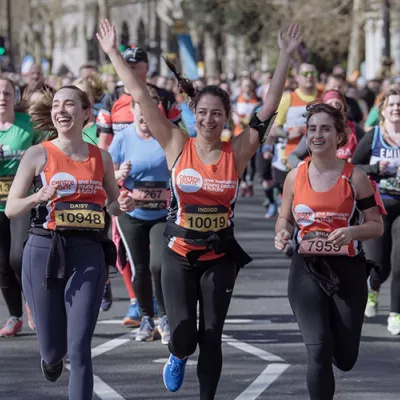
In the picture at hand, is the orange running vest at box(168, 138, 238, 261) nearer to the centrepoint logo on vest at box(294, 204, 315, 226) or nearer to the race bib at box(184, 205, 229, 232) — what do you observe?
the race bib at box(184, 205, 229, 232)

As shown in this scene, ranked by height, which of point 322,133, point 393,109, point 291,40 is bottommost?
point 393,109

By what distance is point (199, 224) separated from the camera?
A: 21.9 feet

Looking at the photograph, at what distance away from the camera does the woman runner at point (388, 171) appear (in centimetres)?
930

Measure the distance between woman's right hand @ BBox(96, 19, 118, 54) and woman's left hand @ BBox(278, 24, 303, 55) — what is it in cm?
94

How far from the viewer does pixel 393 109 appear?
30.4ft

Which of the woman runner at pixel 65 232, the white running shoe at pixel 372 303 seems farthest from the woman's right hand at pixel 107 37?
the white running shoe at pixel 372 303

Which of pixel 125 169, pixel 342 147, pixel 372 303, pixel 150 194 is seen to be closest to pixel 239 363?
pixel 150 194

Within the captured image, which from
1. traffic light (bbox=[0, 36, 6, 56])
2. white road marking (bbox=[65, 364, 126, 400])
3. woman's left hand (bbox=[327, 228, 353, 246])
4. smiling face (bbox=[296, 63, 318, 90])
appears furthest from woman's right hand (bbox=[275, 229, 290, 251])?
traffic light (bbox=[0, 36, 6, 56])

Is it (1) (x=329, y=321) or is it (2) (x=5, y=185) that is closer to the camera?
(1) (x=329, y=321)

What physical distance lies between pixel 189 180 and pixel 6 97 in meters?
2.69

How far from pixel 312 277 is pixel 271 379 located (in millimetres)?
1557

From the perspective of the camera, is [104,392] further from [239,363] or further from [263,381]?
[239,363]

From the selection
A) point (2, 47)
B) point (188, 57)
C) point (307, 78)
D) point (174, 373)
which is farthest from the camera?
point (188, 57)

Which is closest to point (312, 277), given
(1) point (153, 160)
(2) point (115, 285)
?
(1) point (153, 160)
